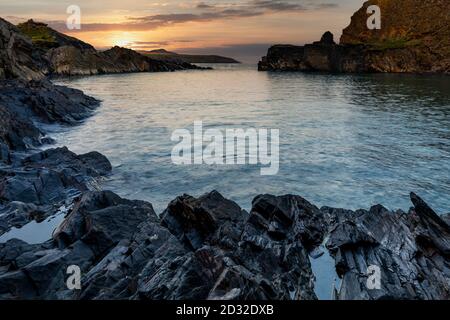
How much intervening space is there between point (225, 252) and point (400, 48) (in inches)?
6863

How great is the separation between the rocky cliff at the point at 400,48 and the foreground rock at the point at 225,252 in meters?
157

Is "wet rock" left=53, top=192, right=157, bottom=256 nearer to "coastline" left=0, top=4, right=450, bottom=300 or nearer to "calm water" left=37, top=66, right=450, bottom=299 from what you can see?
"coastline" left=0, top=4, right=450, bottom=300

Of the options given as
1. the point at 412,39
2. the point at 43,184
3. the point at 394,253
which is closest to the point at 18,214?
the point at 43,184

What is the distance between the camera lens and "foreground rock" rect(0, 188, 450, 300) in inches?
360

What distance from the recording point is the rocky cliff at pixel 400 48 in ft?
508

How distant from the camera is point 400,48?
161125mm

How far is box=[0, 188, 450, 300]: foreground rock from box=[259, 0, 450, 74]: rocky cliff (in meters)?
157

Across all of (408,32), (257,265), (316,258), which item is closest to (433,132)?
(316,258)

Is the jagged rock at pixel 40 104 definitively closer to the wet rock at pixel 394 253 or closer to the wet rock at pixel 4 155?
the wet rock at pixel 4 155

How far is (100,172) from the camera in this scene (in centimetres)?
2366

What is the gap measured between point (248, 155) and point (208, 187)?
7627 mm

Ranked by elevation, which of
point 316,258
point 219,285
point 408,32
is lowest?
point 316,258

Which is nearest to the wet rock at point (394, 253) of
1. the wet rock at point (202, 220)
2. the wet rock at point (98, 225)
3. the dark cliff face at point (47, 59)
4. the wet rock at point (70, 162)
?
Result: the wet rock at point (202, 220)
